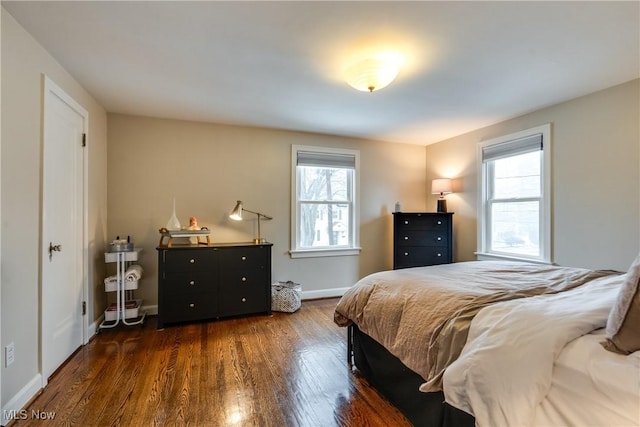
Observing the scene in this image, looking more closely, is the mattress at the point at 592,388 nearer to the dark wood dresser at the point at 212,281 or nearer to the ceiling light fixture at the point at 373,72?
the ceiling light fixture at the point at 373,72

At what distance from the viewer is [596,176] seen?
264 cm

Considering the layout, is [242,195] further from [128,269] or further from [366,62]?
[366,62]

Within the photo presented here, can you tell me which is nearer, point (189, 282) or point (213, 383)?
point (213, 383)

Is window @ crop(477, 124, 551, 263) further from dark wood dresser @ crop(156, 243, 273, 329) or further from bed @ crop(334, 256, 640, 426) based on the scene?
dark wood dresser @ crop(156, 243, 273, 329)

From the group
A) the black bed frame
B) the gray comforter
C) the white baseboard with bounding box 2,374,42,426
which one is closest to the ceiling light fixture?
the gray comforter

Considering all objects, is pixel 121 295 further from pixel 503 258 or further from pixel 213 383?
pixel 503 258

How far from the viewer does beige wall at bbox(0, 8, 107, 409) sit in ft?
5.25

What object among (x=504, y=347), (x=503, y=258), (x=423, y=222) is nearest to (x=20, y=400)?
(x=504, y=347)

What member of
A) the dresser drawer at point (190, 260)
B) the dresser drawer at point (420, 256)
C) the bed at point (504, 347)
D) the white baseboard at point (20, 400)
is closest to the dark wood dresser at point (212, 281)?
the dresser drawer at point (190, 260)

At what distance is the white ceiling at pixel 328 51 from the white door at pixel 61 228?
0.38 m

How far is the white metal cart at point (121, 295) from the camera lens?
2.79 metres

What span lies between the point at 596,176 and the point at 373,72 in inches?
92.3

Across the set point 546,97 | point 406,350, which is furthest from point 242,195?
point 546,97

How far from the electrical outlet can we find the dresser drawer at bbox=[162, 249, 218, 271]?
1315mm
